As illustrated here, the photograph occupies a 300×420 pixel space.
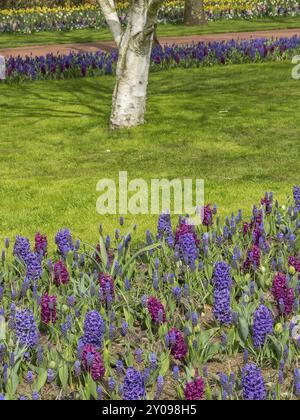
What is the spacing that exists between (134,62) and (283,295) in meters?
7.24

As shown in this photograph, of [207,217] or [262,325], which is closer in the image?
[262,325]

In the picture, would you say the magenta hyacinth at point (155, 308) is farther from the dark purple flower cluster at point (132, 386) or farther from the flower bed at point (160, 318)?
the dark purple flower cluster at point (132, 386)

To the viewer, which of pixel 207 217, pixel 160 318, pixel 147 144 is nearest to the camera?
pixel 160 318

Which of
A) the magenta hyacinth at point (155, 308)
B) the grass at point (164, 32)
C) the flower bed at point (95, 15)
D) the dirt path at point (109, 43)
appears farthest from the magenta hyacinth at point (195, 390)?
the flower bed at point (95, 15)

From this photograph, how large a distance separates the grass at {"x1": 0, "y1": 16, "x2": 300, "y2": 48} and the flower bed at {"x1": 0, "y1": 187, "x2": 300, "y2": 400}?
18.4 meters

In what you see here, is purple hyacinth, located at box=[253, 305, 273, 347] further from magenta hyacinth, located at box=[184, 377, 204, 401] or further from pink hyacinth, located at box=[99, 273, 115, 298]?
pink hyacinth, located at box=[99, 273, 115, 298]

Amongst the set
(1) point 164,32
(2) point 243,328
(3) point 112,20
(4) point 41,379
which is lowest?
(4) point 41,379

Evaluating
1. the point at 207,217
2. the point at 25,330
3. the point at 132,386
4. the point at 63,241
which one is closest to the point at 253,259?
the point at 207,217

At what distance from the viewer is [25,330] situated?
16.0ft

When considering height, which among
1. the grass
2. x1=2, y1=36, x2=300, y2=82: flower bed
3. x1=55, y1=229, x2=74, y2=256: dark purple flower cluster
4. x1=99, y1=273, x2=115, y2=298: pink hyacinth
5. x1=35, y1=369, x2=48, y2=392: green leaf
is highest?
the grass

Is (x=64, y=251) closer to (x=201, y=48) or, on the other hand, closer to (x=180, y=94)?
(x=180, y=94)

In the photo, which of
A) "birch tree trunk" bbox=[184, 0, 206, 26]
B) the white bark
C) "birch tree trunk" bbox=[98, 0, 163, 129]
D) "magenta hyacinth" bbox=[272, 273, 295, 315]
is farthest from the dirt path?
"magenta hyacinth" bbox=[272, 273, 295, 315]

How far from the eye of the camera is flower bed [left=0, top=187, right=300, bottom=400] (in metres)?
4.45

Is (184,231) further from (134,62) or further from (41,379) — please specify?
(134,62)
